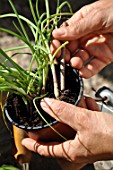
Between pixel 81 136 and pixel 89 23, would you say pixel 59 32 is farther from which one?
pixel 81 136

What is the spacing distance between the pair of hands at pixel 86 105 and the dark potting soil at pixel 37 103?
0.12 ft

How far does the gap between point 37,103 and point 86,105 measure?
16 centimetres

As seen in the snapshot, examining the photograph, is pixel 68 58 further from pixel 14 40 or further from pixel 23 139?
pixel 14 40

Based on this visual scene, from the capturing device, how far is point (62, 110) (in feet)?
2.57

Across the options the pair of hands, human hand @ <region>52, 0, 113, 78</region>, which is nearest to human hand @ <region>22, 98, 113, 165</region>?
the pair of hands

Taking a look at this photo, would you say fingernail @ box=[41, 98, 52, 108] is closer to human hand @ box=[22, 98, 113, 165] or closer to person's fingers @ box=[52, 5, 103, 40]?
human hand @ box=[22, 98, 113, 165]

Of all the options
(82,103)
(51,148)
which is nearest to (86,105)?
(82,103)

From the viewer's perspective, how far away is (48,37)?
2.85 feet

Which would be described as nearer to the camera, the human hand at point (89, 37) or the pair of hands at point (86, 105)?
the pair of hands at point (86, 105)

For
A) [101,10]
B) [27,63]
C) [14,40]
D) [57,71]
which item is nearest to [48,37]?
[57,71]

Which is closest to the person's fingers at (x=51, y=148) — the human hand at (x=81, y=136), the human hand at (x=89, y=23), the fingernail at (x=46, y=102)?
the human hand at (x=81, y=136)

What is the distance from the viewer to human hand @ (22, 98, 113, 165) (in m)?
0.79

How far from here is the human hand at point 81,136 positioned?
0.79 m

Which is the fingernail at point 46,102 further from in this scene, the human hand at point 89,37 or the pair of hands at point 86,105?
the human hand at point 89,37
